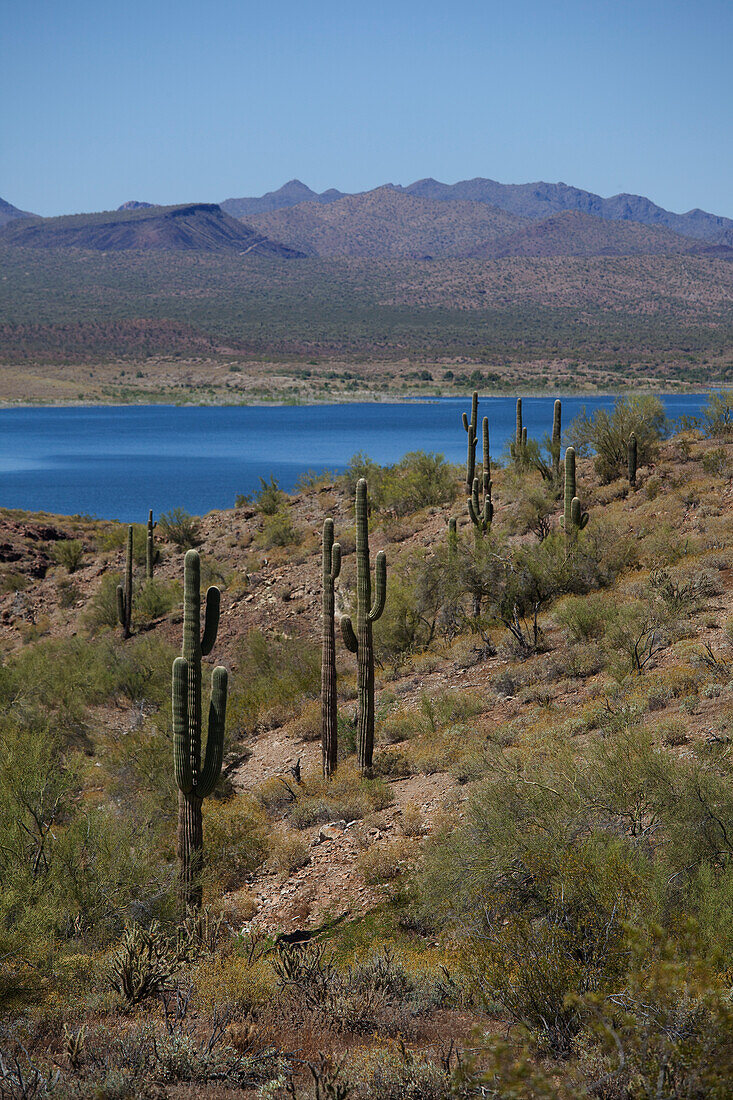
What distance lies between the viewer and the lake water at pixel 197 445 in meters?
51.7

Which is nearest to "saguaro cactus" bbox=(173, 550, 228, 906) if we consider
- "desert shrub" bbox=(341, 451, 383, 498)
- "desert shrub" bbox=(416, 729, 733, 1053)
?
"desert shrub" bbox=(416, 729, 733, 1053)

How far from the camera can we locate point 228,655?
1911 centimetres

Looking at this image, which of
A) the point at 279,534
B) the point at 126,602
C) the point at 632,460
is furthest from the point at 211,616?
the point at 279,534

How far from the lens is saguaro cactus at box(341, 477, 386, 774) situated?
11.8 meters

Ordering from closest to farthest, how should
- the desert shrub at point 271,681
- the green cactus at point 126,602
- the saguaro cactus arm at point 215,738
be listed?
the saguaro cactus arm at point 215,738
the desert shrub at point 271,681
the green cactus at point 126,602

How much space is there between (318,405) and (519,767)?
350 feet

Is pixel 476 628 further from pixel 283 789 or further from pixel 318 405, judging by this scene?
pixel 318 405

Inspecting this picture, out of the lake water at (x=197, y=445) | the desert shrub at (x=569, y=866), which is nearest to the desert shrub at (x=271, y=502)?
the lake water at (x=197, y=445)

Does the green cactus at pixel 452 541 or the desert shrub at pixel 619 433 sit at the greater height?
the desert shrub at pixel 619 433

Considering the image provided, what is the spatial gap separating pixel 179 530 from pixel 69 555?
331 centimetres

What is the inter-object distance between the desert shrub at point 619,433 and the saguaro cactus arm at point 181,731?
53.9ft

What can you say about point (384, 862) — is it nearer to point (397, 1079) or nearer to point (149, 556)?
point (397, 1079)

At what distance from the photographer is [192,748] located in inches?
336

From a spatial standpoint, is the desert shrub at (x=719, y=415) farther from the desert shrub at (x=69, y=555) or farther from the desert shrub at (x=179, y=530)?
the desert shrub at (x=69, y=555)
